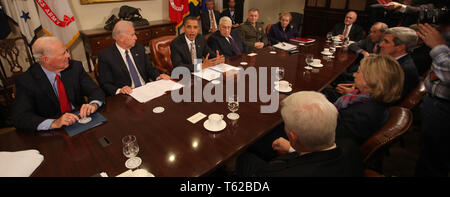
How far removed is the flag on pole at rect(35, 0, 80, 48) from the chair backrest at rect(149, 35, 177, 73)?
6.62 feet

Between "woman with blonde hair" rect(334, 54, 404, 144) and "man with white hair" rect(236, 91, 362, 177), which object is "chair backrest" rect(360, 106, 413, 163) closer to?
"woman with blonde hair" rect(334, 54, 404, 144)

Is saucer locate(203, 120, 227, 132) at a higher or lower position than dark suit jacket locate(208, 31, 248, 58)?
lower

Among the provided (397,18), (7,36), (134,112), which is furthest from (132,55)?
(397,18)

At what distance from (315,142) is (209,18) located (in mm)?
5287

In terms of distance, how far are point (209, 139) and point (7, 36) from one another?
4.07 m

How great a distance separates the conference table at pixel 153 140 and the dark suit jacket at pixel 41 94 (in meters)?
0.09

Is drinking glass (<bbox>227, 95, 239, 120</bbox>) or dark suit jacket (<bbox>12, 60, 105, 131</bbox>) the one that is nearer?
dark suit jacket (<bbox>12, 60, 105, 131</bbox>)

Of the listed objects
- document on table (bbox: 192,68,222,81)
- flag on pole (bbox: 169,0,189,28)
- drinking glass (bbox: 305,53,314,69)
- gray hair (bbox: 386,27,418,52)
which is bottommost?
document on table (bbox: 192,68,222,81)

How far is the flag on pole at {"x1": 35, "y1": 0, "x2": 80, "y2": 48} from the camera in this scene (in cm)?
382

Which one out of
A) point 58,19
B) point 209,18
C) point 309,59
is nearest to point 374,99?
point 309,59

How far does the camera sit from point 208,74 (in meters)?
2.36

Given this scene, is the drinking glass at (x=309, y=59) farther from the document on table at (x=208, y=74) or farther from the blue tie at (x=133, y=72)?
the blue tie at (x=133, y=72)

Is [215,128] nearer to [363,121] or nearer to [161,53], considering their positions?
[363,121]

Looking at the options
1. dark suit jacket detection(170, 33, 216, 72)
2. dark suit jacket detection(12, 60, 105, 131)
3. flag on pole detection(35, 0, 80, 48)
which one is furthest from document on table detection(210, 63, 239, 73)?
flag on pole detection(35, 0, 80, 48)
